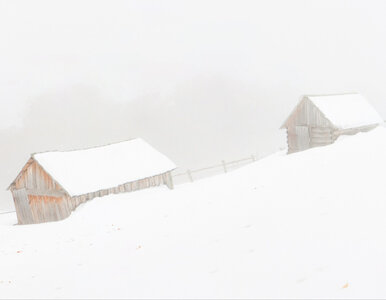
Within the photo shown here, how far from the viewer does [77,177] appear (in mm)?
20875

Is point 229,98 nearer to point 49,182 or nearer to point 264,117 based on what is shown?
point 264,117

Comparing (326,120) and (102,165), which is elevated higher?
(326,120)

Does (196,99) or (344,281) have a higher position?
(196,99)

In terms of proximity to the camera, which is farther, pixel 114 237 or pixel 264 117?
pixel 264 117

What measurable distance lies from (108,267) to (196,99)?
6147 inches

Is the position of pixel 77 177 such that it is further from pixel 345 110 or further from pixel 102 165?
pixel 345 110

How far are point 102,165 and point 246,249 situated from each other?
60.8 ft

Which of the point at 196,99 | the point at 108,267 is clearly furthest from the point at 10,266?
the point at 196,99

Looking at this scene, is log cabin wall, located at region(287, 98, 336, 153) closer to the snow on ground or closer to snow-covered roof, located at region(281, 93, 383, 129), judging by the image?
snow-covered roof, located at region(281, 93, 383, 129)

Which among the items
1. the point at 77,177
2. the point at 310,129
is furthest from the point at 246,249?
the point at 310,129

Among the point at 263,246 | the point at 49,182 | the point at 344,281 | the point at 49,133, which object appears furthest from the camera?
the point at 49,133

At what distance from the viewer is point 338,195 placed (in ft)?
23.9

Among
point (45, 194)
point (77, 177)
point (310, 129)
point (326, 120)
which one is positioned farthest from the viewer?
point (310, 129)

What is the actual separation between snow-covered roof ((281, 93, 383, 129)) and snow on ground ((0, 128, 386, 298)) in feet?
53.1
